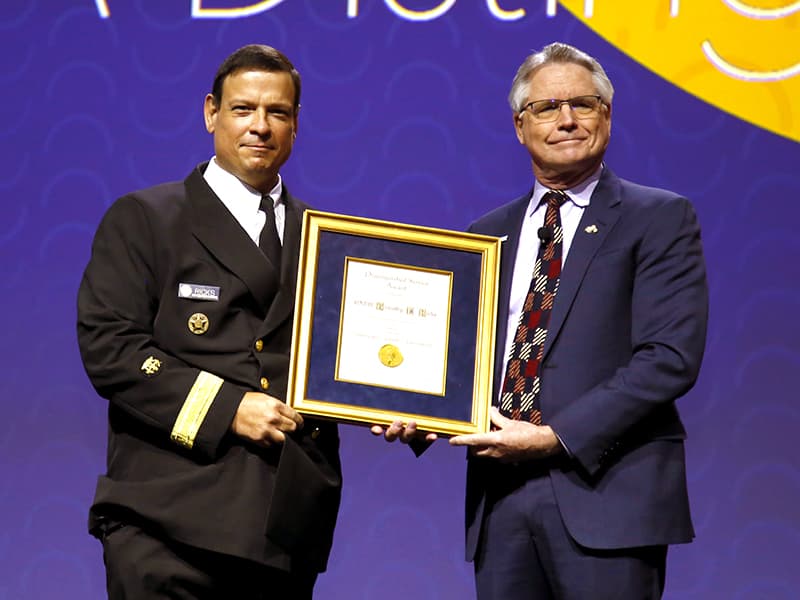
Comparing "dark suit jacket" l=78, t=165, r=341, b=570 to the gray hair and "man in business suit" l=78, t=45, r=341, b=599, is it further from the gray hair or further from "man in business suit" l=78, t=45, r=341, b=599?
the gray hair

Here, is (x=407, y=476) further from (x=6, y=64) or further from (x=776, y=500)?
(x=6, y=64)

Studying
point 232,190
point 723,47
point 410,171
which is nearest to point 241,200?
point 232,190

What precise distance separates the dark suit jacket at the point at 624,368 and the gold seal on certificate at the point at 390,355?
0.70 feet

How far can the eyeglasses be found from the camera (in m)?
2.37

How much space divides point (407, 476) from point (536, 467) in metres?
1.12

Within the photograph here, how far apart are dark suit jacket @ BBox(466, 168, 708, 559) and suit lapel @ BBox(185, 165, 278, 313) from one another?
19.5 inches

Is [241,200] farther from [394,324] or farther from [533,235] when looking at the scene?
[533,235]

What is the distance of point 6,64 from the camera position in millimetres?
3482

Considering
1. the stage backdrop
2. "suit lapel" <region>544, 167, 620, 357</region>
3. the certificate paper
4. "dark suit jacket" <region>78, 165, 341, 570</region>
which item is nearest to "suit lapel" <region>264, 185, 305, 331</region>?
"dark suit jacket" <region>78, 165, 341, 570</region>

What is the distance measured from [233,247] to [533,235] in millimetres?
635

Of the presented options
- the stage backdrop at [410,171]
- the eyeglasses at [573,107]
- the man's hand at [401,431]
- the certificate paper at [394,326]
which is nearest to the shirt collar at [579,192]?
the eyeglasses at [573,107]

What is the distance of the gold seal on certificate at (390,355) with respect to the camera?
2248mm

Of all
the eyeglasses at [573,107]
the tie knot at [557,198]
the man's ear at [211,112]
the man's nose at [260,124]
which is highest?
the eyeglasses at [573,107]

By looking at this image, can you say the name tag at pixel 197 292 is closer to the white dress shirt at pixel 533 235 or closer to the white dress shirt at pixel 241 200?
the white dress shirt at pixel 241 200
